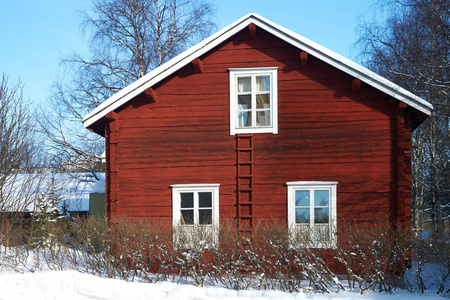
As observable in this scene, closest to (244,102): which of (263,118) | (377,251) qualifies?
(263,118)

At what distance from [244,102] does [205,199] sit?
2897 millimetres

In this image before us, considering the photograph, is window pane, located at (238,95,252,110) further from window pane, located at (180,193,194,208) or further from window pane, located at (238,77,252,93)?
window pane, located at (180,193,194,208)

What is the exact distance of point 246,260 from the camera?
10906mm

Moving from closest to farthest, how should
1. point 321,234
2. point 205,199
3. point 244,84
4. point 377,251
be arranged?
1. point 377,251
2. point 321,234
3. point 205,199
4. point 244,84

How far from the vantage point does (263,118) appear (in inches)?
478

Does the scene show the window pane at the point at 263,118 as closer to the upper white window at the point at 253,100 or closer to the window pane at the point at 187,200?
the upper white window at the point at 253,100

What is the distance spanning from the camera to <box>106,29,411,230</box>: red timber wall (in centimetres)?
1155

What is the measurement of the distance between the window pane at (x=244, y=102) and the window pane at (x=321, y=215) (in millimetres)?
3377

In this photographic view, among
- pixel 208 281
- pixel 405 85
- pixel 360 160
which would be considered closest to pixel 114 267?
pixel 208 281

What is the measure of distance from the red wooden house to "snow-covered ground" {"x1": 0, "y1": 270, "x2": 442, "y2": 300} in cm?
246

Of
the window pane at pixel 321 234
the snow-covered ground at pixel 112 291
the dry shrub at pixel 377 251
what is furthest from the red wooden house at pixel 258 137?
the snow-covered ground at pixel 112 291

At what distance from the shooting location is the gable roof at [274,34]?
11188 mm

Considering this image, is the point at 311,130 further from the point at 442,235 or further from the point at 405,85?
the point at 405,85

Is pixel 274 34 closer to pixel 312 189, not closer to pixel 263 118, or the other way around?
pixel 263 118
